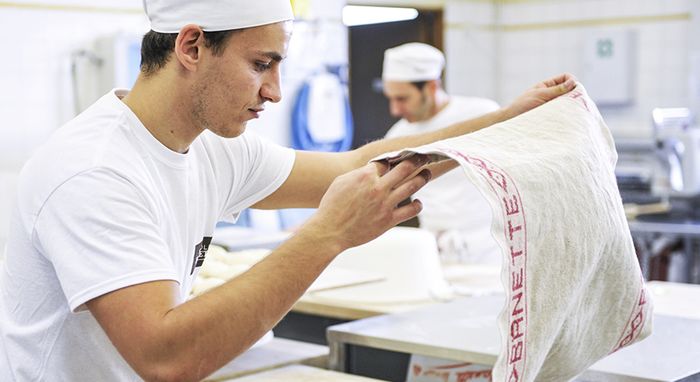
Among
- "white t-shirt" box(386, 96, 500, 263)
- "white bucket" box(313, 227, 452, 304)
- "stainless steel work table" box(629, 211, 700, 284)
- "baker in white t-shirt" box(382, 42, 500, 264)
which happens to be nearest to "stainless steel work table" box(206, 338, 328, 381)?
"white bucket" box(313, 227, 452, 304)

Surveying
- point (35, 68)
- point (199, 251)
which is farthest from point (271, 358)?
point (35, 68)

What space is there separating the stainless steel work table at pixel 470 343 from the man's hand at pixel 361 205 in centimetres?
62

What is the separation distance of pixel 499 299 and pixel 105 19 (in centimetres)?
421

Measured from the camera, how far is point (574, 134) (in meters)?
1.88

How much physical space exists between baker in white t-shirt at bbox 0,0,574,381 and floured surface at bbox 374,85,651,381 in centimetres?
15

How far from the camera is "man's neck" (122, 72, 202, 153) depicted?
173cm

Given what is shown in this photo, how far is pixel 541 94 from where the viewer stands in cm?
213

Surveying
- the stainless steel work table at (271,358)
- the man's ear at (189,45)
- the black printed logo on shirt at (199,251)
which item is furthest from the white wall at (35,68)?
the man's ear at (189,45)

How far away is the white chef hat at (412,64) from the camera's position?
495 cm

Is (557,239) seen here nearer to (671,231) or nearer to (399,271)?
(399,271)

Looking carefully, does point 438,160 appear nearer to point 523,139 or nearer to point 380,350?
point 523,139

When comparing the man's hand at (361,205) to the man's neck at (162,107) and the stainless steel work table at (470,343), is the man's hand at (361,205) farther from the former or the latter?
the stainless steel work table at (470,343)

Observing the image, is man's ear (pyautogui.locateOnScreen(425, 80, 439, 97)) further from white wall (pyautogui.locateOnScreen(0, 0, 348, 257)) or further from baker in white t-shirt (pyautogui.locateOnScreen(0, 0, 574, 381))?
baker in white t-shirt (pyautogui.locateOnScreen(0, 0, 574, 381))

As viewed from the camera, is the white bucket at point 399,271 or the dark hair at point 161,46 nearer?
the dark hair at point 161,46
